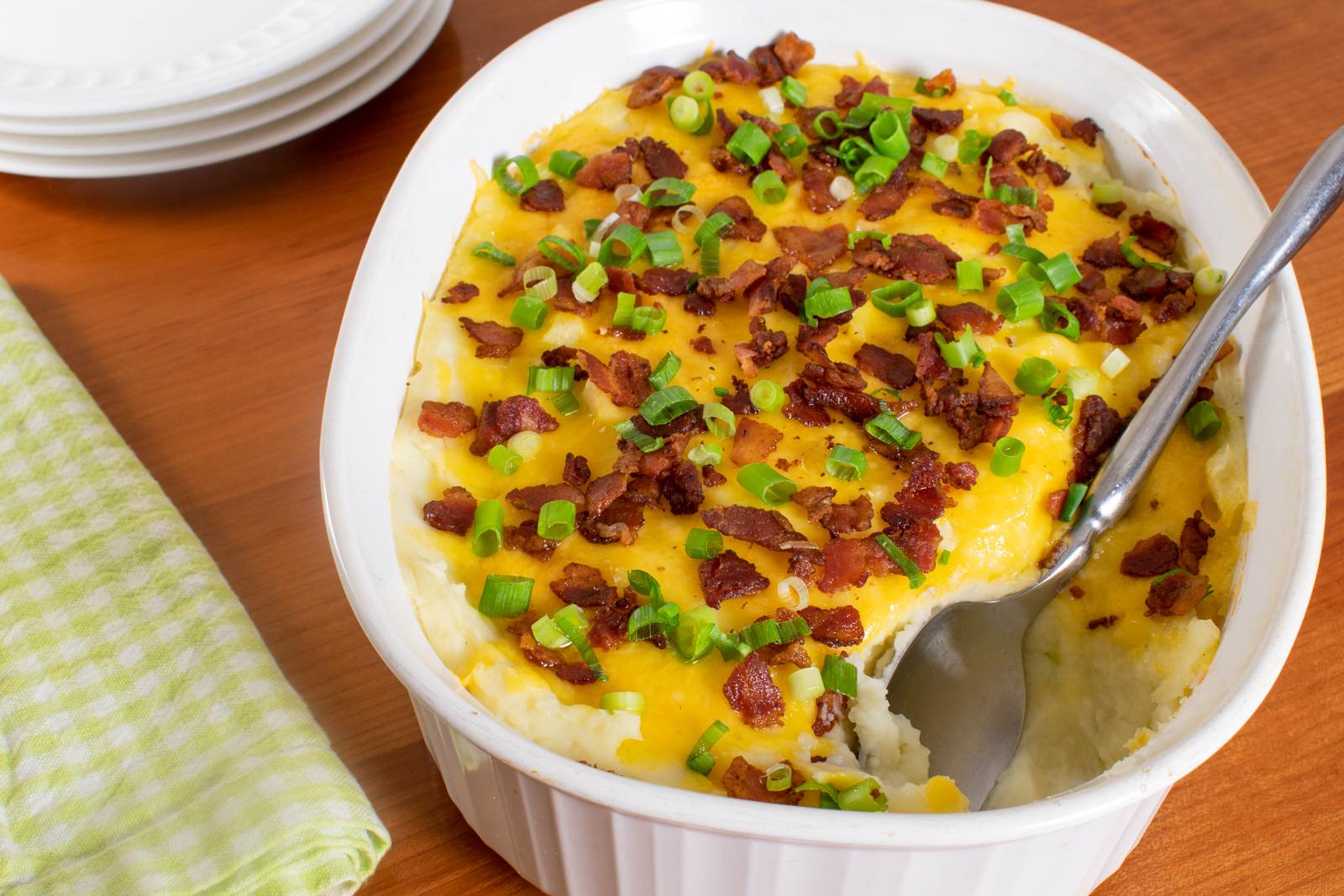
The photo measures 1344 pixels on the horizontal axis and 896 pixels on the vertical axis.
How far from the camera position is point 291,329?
232cm

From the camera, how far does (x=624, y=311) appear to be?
189 centimetres

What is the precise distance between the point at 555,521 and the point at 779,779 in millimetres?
440

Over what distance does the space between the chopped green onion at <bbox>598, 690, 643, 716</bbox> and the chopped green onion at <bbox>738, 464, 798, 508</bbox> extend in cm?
34

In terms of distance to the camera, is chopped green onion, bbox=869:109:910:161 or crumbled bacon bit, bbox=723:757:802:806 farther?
chopped green onion, bbox=869:109:910:161

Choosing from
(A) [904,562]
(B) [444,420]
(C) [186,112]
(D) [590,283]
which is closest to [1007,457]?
(A) [904,562]

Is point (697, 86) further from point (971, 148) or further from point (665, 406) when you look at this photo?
point (665, 406)

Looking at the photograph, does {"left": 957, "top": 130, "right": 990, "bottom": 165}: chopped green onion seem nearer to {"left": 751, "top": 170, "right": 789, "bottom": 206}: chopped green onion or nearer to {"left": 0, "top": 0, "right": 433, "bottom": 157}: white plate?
{"left": 751, "top": 170, "right": 789, "bottom": 206}: chopped green onion

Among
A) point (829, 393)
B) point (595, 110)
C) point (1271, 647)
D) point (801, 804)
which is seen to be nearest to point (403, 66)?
point (595, 110)

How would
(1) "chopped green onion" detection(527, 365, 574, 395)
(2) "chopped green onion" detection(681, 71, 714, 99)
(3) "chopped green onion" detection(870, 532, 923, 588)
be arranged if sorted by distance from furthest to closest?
(2) "chopped green onion" detection(681, 71, 714, 99) → (1) "chopped green onion" detection(527, 365, 574, 395) → (3) "chopped green onion" detection(870, 532, 923, 588)

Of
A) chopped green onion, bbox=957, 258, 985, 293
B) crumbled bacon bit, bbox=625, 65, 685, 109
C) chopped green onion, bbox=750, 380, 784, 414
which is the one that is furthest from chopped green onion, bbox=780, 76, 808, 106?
chopped green onion, bbox=750, 380, 784, 414

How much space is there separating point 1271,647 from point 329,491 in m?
1.08

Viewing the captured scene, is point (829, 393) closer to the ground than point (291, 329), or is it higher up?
higher up

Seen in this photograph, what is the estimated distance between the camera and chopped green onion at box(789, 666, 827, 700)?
1.51 m

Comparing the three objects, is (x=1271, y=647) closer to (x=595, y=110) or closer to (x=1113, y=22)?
(x=595, y=110)
